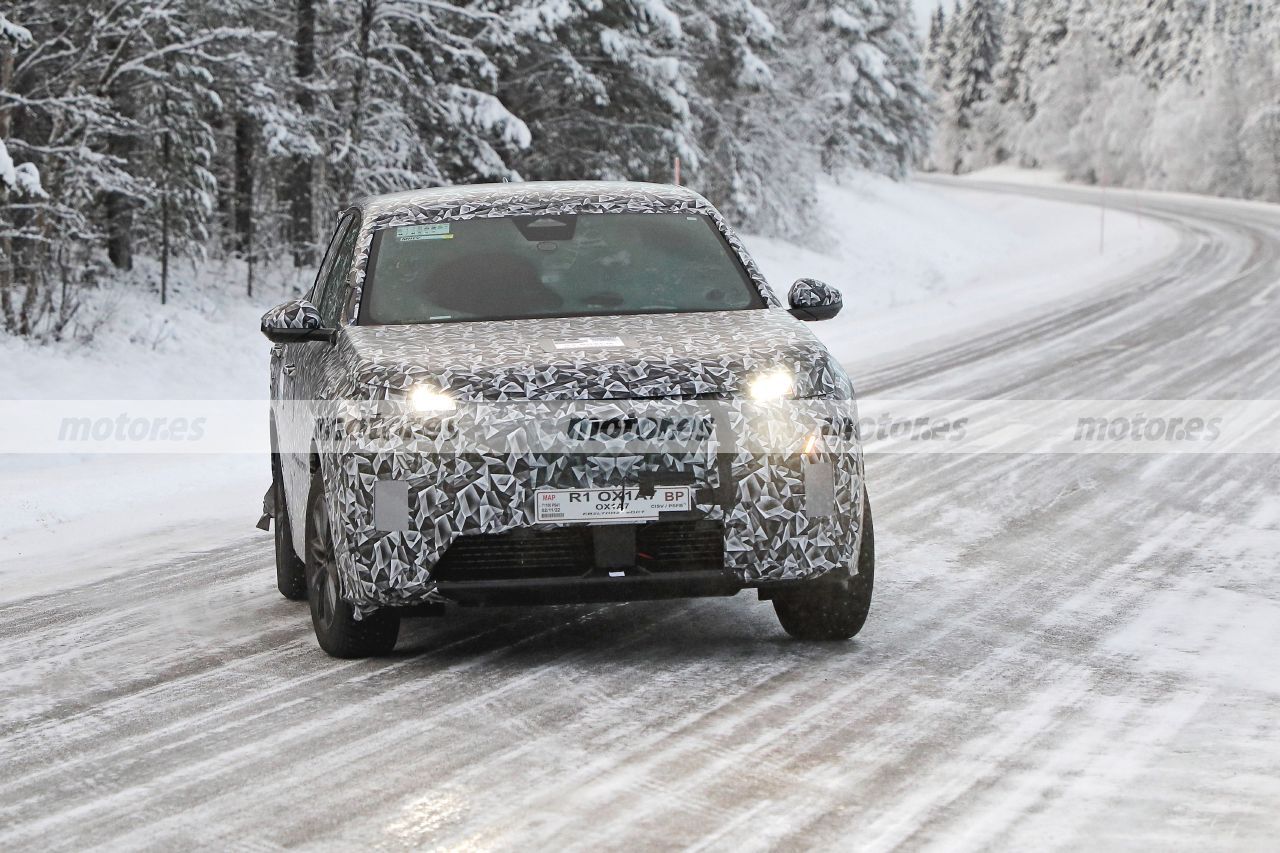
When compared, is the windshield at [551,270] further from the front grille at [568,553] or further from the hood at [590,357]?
the front grille at [568,553]

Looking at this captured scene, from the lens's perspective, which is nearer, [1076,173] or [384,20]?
[384,20]

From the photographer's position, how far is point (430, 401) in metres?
5.78

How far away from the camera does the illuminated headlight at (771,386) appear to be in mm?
5871

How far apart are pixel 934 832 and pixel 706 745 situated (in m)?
0.95

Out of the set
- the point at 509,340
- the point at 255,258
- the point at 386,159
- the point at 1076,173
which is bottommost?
the point at 1076,173

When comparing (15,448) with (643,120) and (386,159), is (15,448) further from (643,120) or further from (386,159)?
(643,120)

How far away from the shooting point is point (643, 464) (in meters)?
5.69

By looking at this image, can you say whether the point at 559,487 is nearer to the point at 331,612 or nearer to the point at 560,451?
the point at 560,451

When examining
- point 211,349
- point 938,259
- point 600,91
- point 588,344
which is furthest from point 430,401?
point 938,259

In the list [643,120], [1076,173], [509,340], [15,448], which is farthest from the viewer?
[1076,173]

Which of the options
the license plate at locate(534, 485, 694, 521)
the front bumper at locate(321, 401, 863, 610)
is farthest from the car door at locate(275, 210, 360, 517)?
the license plate at locate(534, 485, 694, 521)

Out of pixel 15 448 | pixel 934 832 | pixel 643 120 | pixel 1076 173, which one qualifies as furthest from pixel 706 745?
pixel 1076 173

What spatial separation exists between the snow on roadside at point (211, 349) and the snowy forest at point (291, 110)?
0.73m

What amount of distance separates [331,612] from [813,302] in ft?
7.41
